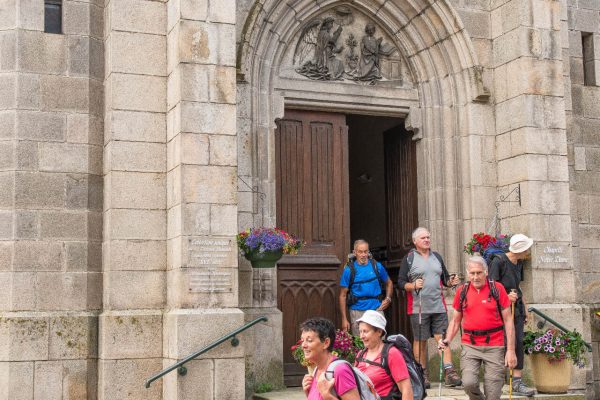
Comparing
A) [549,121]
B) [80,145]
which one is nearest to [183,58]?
[80,145]

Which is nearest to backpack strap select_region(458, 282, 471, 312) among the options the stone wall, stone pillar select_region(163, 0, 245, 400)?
stone pillar select_region(163, 0, 245, 400)

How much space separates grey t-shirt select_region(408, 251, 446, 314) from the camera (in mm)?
10484

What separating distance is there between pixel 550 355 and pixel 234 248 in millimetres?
3848

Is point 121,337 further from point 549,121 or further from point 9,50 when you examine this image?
point 549,121

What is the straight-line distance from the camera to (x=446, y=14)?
12.1 metres

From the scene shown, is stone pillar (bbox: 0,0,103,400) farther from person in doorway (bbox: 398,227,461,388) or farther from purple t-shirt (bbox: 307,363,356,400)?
purple t-shirt (bbox: 307,363,356,400)

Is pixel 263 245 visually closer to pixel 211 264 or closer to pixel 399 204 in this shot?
pixel 211 264

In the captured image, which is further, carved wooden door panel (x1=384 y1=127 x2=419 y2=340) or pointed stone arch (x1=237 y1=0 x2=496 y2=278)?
carved wooden door panel (x1=384 y1=127 x2=419 y2=340)

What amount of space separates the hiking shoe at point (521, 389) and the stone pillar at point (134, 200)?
3984mm

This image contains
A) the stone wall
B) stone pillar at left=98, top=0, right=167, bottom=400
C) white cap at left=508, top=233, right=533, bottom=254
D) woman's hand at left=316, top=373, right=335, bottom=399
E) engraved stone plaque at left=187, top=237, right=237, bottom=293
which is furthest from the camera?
the stone wall

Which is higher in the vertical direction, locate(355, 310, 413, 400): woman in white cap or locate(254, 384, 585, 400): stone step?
locate(355, 310, 413, 400): woman in white cap

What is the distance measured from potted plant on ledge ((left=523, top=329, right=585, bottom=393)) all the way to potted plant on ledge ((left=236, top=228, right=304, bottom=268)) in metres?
3.07

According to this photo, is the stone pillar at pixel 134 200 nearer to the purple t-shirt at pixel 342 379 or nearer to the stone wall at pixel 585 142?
the purple t-shirt at pixel 342 379

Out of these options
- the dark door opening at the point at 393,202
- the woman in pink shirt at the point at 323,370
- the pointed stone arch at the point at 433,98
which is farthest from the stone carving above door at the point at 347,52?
the woman in pink shirt at the point at 323,370
